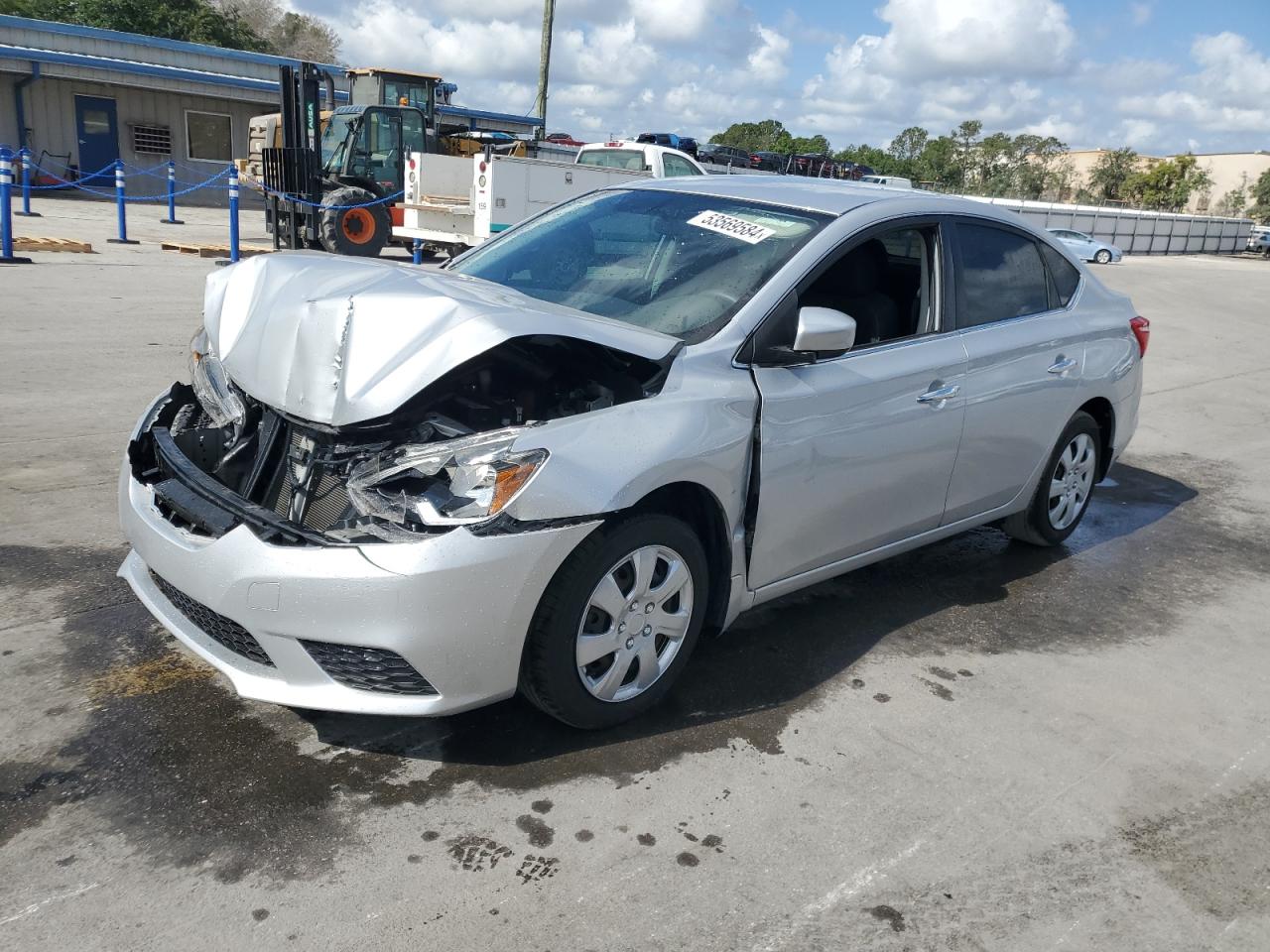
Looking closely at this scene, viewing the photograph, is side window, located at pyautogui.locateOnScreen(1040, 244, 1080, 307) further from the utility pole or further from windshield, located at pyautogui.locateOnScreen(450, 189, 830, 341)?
the utility pole

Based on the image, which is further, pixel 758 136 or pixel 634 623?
pixel 758 136

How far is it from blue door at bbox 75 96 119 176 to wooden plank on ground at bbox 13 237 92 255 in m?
16.5

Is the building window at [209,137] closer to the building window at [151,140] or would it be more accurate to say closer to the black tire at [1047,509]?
the building window at [151,140]

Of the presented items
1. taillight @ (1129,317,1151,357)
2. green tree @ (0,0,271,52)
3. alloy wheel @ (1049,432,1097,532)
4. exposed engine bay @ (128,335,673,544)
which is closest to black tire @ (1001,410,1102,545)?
alloy wheel @ (1049,432,1097,532)

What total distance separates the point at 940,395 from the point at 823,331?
36.8 inches

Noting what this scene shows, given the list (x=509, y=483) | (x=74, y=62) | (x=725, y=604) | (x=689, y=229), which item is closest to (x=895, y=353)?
(x=689, y=229)

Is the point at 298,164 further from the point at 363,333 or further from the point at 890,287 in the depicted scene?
the point at 363,333

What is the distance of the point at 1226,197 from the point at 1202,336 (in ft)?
258

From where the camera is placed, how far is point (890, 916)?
8.64 ft

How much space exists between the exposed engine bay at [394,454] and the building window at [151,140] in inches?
1251

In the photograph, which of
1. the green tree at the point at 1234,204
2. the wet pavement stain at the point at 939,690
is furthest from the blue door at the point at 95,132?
the green tree at the point at 1234,204

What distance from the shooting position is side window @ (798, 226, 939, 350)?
414 centimetres

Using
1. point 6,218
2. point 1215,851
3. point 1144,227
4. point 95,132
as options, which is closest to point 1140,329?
point 1215,851

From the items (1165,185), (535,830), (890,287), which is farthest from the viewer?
(1165,185)
